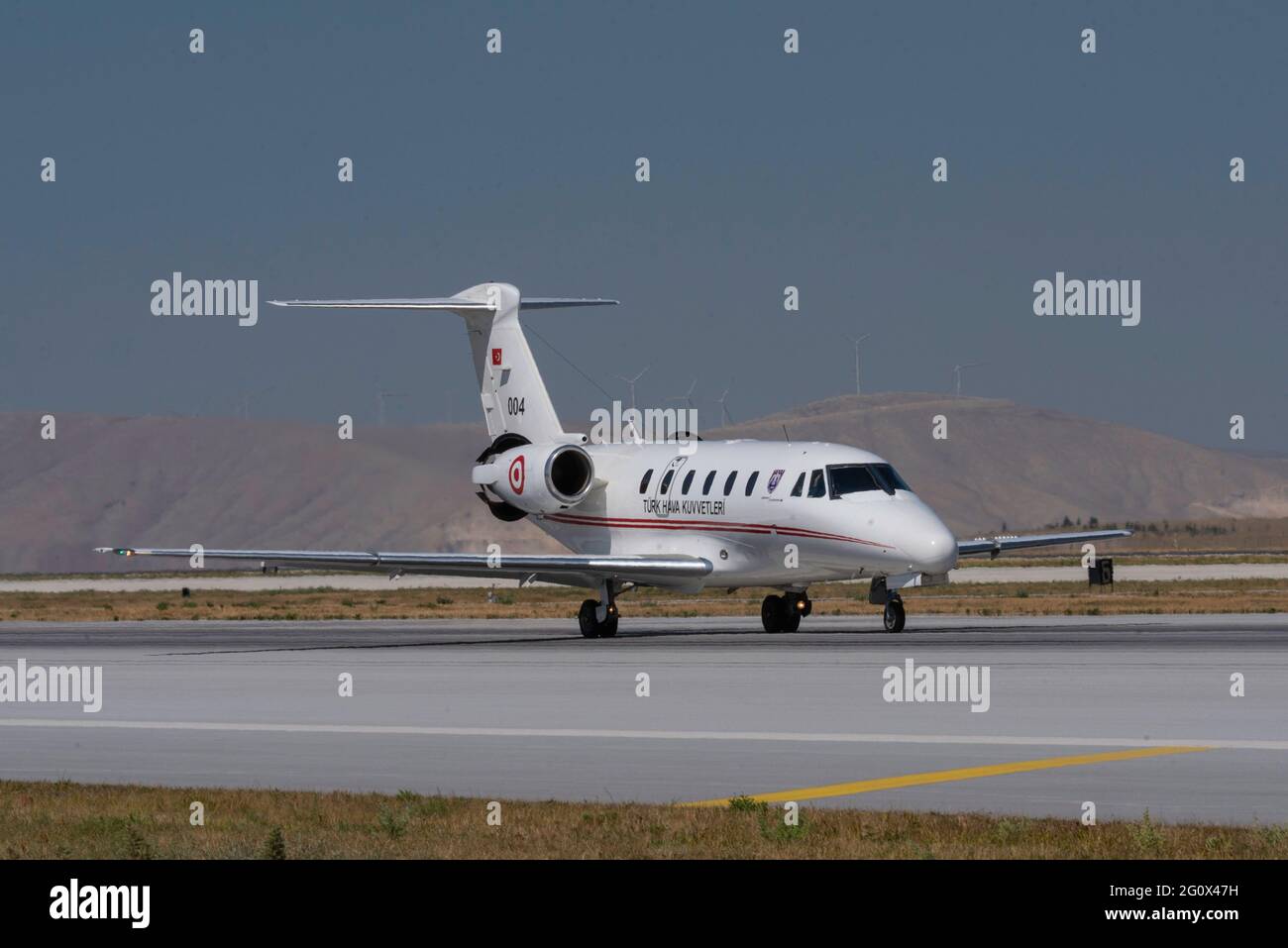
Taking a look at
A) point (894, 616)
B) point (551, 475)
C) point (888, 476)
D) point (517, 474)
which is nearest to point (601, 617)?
point (551, 475)

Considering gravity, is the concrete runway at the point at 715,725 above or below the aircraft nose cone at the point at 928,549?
below

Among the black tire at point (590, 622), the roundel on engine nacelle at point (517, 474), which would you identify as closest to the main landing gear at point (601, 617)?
the black tire at point (590, 622)

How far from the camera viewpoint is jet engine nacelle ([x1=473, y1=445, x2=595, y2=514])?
43.9m

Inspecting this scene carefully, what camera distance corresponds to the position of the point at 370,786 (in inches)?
634

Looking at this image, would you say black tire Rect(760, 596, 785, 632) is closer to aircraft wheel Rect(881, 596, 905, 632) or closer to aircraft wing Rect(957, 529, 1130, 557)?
aircraft wheel Rect(881, 596, 905, 632)

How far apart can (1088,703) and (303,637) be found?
24585 millimetres

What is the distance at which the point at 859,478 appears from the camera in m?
37.9

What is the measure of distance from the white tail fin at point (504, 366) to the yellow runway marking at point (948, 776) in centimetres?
3067

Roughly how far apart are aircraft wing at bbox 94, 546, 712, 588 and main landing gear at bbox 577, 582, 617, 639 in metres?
0.37

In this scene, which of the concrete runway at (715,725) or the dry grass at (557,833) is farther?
the concrete runway at (715,725)

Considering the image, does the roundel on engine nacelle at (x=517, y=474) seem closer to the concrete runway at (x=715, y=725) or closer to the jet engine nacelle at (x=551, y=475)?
the jet engine nacelle at (x=551, y=475)

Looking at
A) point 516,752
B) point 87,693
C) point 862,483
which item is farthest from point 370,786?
point 862,483

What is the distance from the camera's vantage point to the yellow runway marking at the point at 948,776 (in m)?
15.0

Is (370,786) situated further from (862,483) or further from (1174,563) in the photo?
(1174,563)
